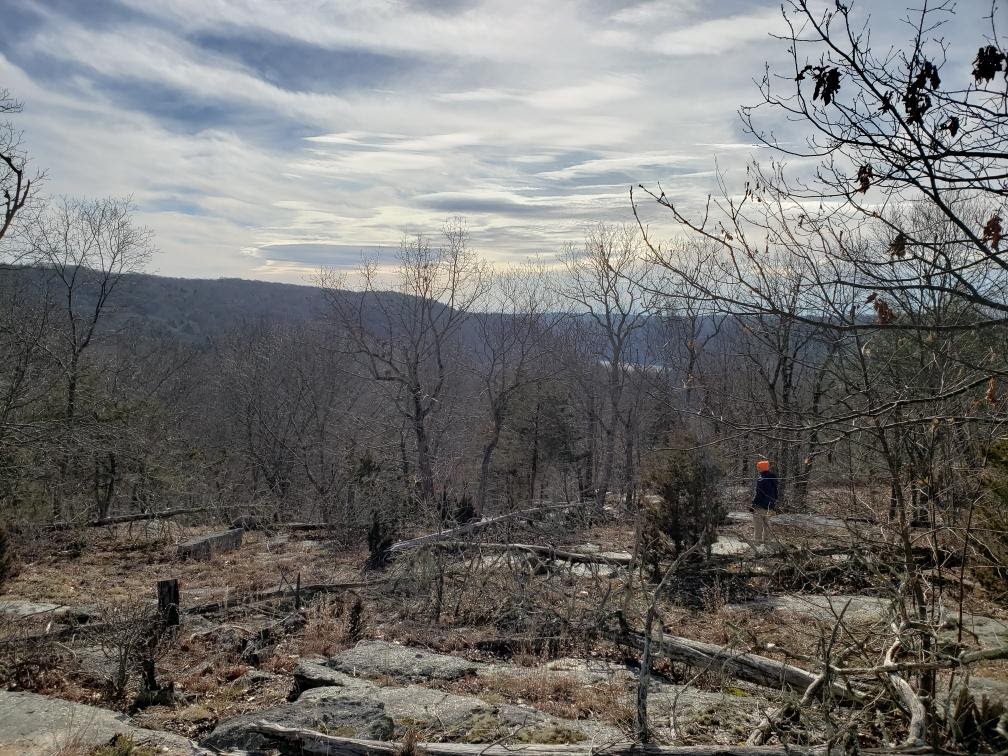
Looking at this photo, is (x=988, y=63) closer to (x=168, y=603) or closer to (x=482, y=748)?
(x=482, y=748)

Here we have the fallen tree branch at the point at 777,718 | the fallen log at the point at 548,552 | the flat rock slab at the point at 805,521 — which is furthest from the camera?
the flat rock slab at the point at 805,521

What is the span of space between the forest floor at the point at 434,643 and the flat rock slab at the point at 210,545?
0.79 meters

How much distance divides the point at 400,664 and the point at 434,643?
1.08 meters

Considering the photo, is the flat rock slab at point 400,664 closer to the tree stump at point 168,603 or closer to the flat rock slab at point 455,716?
the flat rock slab at point 455,716

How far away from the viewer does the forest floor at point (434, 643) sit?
532 centimetres

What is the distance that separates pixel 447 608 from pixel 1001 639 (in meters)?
5.82

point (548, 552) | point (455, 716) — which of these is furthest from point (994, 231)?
point (548, 552)

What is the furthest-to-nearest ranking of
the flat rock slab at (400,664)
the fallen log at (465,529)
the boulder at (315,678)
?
the fallen log at (465,529) < the flat rock slab at (400,664) < the boulder at (315,678)

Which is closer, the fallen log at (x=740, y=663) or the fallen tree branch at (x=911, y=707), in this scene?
the fallen tree branch at (x=911, y=707)

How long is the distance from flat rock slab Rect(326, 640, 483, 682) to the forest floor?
3cm

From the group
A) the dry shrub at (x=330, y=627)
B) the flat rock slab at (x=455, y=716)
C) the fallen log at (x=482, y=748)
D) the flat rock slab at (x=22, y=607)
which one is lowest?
the flat rock slab at (x=22, y=607)

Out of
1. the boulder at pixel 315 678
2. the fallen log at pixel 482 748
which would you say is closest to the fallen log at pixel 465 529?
the boulder at pixel 315 678

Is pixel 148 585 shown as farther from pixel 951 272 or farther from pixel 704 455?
pixel 951 272

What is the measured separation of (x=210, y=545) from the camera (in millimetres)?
14211
